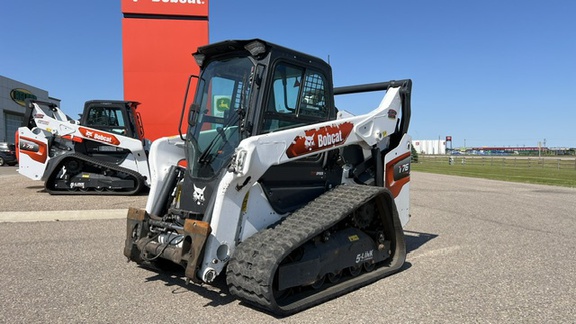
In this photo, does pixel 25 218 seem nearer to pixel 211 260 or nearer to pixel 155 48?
pixel 211 260

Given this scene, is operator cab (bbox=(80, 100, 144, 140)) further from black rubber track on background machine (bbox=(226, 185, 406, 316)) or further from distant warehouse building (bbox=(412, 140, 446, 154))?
distant warehouse building (bbox=(412, 140, 446, 154))

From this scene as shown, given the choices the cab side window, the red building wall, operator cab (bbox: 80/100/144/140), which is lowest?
the cab side window

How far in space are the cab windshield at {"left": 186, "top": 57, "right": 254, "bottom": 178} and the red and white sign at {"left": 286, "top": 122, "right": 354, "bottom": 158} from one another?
0.58 m

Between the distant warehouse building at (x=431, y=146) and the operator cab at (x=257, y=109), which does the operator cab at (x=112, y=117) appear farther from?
the distant warehouse building at (x=431, y=146)

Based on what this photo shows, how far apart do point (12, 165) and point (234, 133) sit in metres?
30.2

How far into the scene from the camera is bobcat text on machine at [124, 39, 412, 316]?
3873 millimetres

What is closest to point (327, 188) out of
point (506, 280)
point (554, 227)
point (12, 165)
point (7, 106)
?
point (506, 280)

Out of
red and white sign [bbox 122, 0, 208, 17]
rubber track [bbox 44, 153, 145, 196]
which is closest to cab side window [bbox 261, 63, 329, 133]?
rubber track [bbox 44, 153, 145, 196]

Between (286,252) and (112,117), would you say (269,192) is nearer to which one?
(286,252)

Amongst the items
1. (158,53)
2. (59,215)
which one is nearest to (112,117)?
(59,215)

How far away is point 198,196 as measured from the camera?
4516 millimetres

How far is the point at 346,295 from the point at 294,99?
2.13 m

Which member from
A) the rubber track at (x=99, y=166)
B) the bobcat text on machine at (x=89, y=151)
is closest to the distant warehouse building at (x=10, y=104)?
the bobcat text on machine at (x=89, y=151)

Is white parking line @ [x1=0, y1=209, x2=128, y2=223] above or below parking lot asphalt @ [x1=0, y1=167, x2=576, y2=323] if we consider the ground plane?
above
